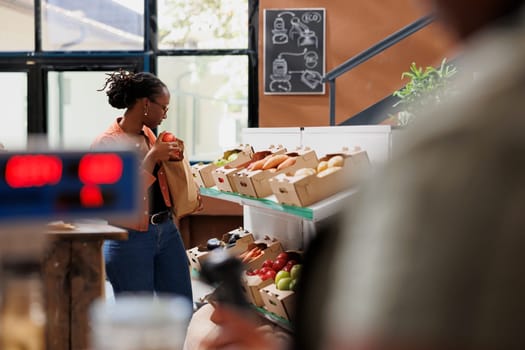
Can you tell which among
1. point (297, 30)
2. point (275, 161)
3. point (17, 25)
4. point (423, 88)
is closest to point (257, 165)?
point (275, 161)

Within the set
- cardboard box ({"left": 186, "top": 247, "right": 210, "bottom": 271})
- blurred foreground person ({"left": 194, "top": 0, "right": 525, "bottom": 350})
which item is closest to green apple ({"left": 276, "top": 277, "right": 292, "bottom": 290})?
cardboard box ({"left": 186, "top": 247, "right": 210, "bottom": 271})

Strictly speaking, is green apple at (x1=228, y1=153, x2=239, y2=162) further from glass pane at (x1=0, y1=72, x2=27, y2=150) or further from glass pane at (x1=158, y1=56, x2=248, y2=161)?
glass pane at (x1=0, y1=72, x2=27, y2=150)

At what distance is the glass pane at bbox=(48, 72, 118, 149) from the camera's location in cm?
807

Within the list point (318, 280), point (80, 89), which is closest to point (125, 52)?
point (80, 89)

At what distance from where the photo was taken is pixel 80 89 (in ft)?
26.6

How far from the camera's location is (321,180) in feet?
10.0

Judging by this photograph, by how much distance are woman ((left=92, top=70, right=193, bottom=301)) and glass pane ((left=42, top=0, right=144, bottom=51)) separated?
4.03 m

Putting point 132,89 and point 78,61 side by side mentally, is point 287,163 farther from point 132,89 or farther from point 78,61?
point 78,61

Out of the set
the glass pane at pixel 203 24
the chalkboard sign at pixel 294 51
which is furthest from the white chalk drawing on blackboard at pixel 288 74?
Answer: the glass pane at pixel 203 24

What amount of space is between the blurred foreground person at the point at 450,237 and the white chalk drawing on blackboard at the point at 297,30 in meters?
7.38

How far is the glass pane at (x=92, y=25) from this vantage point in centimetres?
799

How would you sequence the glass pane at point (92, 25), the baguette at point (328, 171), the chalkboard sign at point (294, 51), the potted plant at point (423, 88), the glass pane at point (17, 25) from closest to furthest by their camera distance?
the baguette at point (328, 171)
the potted plant at point (423, 88)
the chalkboard sign at point (294, 51)
the glass pane at point (92, 25)
the glass pane at point (17, 25)

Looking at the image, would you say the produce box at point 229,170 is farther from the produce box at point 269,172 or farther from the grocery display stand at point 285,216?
the produce box at point 269,172

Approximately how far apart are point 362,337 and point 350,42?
7.42 m
